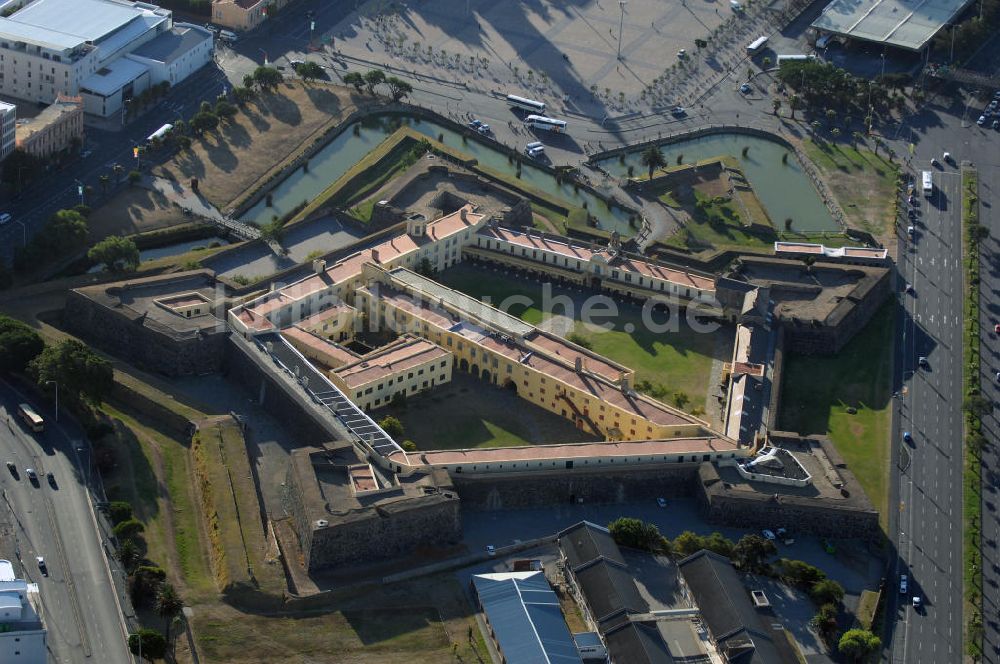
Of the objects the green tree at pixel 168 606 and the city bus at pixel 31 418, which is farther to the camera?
the city bus at pixel 31 418

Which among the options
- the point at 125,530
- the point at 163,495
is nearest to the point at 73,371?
the point at 163,495

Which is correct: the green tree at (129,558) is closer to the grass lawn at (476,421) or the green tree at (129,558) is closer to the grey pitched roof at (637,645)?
the grass lawn at (476,421)

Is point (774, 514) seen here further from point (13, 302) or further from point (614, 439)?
point (13, 302)

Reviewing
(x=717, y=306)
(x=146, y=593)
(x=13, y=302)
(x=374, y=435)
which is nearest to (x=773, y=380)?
(x=717, y=306)

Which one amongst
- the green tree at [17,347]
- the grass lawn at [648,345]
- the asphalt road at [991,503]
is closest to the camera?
the asphalt road at [991,503]

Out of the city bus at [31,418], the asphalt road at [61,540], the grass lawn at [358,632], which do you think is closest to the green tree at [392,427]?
the grass lawn at [358,632]

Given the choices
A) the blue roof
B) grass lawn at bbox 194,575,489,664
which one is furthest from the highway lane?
grass lawn at bbox 194,575,489,664
